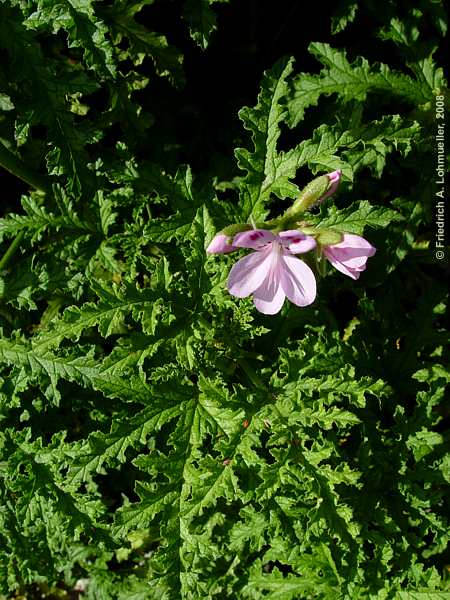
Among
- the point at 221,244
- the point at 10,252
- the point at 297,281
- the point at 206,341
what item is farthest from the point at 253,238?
the point at 10,252

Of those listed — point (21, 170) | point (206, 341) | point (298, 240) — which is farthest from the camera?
point (21, 170)

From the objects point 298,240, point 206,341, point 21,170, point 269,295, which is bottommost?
point 206,341

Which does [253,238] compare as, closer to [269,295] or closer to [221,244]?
[221,244]

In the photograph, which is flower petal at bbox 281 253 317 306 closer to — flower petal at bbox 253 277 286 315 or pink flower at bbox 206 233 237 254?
flower petal at bbox 253 277 286 315

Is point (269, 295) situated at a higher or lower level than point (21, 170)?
lower

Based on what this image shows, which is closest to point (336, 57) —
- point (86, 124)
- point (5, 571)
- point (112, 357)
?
point (86, 124)
